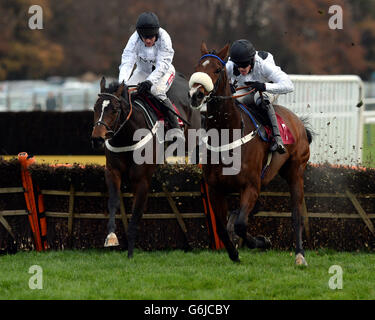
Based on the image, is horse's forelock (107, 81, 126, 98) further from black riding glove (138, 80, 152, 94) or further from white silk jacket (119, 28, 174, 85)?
white silk jacket (119, 28, 174, 85)

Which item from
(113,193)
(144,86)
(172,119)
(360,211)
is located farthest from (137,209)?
(360,211)

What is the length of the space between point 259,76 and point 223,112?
0.88 meters

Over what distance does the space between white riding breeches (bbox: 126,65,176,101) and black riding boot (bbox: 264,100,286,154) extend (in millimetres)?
1366

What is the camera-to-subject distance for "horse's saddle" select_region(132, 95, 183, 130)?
26.0ft

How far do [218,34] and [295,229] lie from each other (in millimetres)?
38158

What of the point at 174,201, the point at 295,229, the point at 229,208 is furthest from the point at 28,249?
the point at 295,229

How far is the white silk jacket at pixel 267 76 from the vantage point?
7.16 metres

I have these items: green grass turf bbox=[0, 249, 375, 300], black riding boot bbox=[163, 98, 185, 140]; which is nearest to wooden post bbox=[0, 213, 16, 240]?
green grass turf bbox=[0, 249, 375, 300]

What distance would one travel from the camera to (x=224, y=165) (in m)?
6.73

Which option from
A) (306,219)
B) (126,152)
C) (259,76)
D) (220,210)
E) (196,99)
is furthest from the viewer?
(306,219)

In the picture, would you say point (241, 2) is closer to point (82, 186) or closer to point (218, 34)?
point (218, 34)
